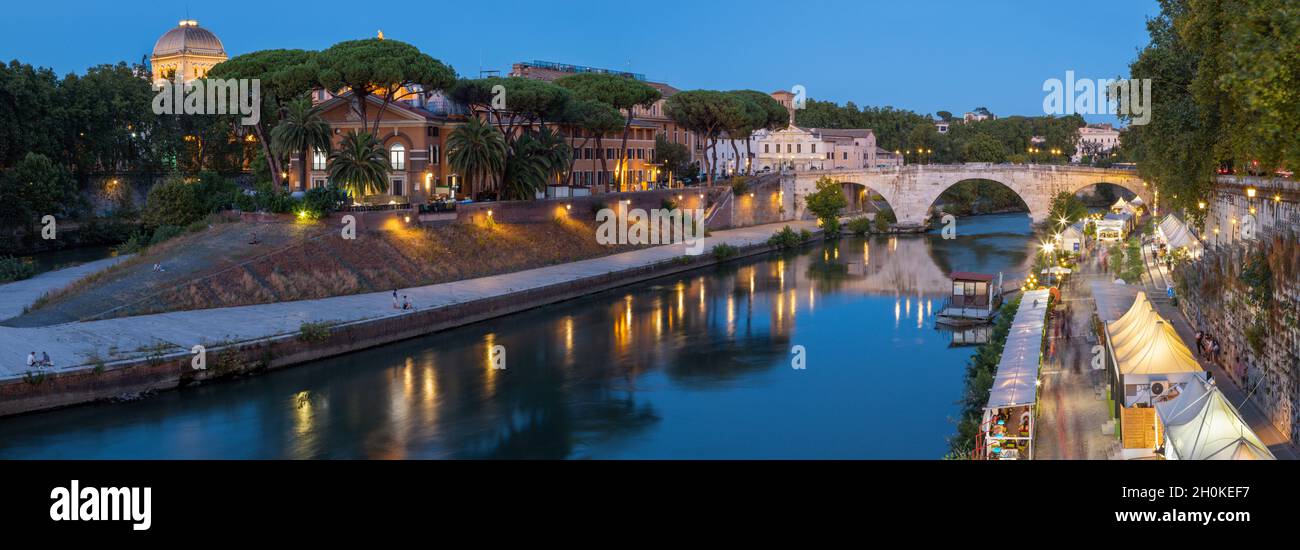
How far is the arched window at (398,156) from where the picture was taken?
48656 mm

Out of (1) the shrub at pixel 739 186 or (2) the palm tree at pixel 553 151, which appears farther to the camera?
(1) the shrub at pixel 739 186

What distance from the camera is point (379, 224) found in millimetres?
41219

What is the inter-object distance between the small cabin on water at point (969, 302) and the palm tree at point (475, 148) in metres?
18.5

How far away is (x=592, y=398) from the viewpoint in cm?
2625

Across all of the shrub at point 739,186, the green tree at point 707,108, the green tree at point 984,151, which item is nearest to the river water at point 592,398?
the green tree at point 707,108

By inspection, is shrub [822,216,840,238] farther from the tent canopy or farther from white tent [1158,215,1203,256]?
the tent canopy

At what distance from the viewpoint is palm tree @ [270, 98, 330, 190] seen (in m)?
40.0

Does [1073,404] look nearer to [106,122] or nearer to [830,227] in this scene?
[830,227]

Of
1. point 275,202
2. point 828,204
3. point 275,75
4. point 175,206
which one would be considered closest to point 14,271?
point 175,206

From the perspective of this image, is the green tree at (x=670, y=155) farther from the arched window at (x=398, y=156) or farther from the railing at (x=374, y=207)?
the railing at (x=374, y=207)

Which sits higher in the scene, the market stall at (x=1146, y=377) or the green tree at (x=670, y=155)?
the green tree at (x=670, y=155)

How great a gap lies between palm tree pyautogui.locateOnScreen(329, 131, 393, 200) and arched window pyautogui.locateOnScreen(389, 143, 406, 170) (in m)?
6.25

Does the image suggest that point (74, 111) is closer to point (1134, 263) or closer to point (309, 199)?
point (309, 199)

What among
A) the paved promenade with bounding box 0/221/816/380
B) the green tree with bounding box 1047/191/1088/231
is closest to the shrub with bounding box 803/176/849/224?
the green tree with bounding box 1047/191/1088/231
